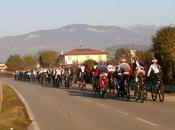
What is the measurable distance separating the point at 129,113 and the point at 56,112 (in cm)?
311

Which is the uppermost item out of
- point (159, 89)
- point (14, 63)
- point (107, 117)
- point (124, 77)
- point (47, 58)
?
point (47, 58)

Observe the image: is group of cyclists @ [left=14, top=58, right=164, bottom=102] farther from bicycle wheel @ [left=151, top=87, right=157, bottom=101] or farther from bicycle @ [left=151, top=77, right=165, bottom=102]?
bicycle @ [left=151, top=77, right=165, bottom=102]

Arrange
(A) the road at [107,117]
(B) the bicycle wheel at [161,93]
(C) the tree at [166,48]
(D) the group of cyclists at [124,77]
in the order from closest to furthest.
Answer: (A) the road at [107,117], (B) the bicycle wheel at [161,93], (D) the group of cyclists at [124,77], (C) the tree at [166,48]

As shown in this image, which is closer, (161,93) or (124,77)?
(161,93)

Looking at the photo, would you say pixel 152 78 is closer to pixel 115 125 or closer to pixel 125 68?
pixel 125 68

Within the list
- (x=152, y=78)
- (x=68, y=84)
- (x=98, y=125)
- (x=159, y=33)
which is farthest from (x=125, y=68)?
(x=68, y=84)

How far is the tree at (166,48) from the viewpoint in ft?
123

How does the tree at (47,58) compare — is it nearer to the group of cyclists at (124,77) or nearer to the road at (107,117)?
the group of cyclists at (124,77)

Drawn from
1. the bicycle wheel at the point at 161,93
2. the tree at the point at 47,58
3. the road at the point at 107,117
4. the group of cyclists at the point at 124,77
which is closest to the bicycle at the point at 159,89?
the bicycle wheel at the point at 161,93

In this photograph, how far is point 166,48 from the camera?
38.1 m

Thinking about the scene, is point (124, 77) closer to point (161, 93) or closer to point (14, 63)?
point (161, 93)

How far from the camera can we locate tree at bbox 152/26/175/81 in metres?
37.6

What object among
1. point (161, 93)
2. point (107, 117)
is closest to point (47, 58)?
point (161, 93)

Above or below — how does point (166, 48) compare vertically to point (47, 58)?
below
